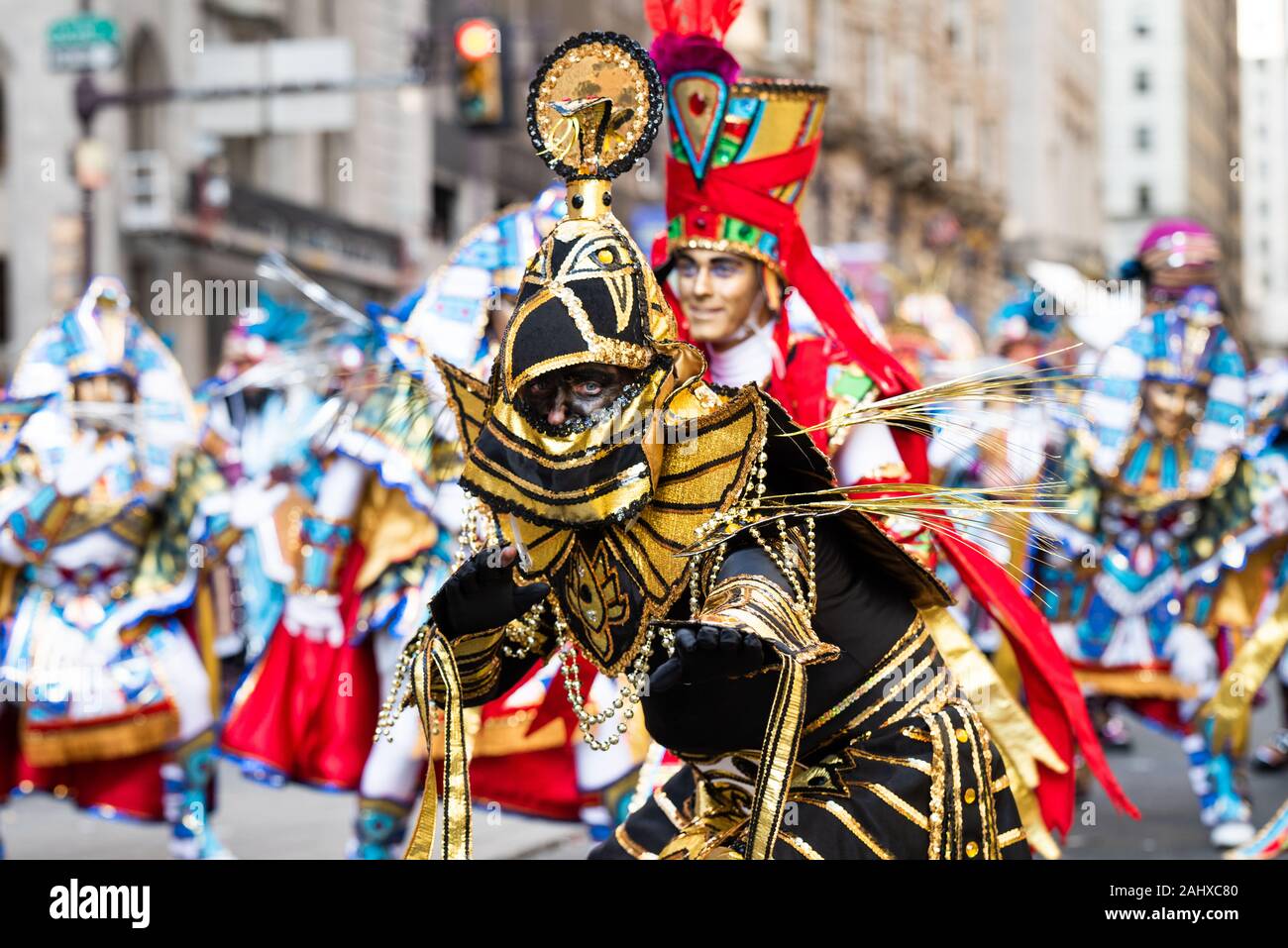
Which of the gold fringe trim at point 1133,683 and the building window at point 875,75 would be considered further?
the building window at point 875,75

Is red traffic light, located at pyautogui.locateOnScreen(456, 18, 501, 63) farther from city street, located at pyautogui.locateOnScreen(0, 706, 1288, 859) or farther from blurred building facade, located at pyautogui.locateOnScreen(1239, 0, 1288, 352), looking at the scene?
blurred building facade, located at pyautogui.locateOnScreen(1239, 0, 1288, 352)

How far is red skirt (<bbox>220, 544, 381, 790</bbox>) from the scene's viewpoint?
6668 mm

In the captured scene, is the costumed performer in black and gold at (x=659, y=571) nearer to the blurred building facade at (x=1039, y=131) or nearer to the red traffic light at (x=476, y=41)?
the red traffic light at (x=476, y=41)

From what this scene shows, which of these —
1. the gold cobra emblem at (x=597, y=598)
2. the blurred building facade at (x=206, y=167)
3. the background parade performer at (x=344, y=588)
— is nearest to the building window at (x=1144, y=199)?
the blurred building facade at (x=206, y=167)

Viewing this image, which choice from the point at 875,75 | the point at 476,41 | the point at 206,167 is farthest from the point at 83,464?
the point at 875,75

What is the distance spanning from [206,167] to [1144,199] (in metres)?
83.1

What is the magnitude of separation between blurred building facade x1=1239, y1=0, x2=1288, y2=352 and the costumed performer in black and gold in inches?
4557

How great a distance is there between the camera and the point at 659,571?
3.01 meters

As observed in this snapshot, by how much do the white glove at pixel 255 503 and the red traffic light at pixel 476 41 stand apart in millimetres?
8354

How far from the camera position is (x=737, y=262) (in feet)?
14.0

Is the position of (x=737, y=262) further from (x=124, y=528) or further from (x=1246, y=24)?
(x=1246, y=24)

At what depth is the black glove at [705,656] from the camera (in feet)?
8.71

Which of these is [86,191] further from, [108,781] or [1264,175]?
[1264,175]
